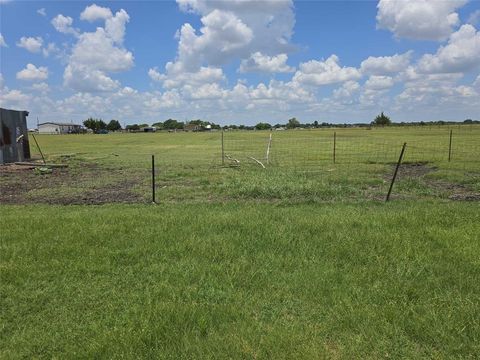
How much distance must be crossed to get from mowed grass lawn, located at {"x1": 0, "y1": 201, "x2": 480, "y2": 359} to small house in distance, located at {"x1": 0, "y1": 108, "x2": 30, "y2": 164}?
61.5 feet

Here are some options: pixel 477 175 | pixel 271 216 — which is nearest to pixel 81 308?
pixel 271 216

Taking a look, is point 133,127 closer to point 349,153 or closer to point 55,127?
point 55,127

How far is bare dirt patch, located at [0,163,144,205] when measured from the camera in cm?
1199

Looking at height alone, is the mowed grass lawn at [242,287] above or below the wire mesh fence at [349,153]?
above

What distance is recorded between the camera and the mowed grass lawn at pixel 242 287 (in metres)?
3.65

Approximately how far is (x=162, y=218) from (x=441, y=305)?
5212mm

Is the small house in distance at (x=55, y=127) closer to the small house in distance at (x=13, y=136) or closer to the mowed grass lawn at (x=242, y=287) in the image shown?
the small house in distance at (x=13, y=136)

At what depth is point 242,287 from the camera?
4.84m

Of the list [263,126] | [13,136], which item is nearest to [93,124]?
[263,126]

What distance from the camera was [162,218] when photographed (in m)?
7.98

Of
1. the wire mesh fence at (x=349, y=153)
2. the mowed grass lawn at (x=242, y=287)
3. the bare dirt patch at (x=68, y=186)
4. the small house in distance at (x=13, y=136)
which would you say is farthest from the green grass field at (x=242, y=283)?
the small house in distance at (x=13, y=136)

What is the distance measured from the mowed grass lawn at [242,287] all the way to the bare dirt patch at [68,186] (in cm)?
409

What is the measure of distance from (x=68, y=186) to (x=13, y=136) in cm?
1335

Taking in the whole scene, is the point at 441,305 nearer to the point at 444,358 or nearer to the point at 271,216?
the point at 444,358
